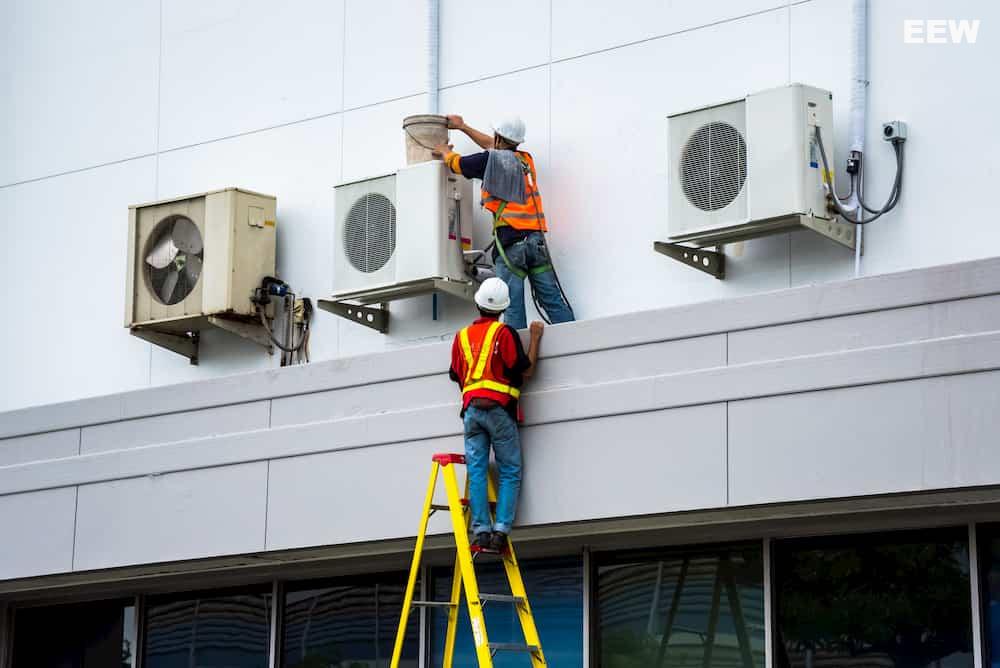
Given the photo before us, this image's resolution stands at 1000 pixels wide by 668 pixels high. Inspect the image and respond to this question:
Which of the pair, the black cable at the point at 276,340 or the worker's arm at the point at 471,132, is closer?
the worker's arm at the point at 471,132

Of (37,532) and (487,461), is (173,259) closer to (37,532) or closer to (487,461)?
(37,532)

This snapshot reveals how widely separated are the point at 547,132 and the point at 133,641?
5711 millimetres

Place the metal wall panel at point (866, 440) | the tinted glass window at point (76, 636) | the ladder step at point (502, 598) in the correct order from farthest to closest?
1. the tinted glass window at point (76, 636)
2. the ladder step at point (502, 598)
3. the metal wall panel at point (866, 440)

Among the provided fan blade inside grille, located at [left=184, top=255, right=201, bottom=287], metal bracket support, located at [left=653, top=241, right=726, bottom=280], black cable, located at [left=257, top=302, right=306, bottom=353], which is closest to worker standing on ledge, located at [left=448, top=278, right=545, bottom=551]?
metal bracket support, located at [left=653, top=241, right=726, bottom=280]

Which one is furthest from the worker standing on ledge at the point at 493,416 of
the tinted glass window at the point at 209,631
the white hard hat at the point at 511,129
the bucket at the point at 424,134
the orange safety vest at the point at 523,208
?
the tinted glass window at the point at 209,631

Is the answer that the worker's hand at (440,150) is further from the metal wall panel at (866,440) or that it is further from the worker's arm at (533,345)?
the metal wall panel at (866,440)

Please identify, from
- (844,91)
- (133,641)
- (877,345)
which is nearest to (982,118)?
(844,91)

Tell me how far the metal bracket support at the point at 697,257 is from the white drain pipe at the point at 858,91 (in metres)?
1.04

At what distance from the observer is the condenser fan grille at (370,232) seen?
14312 mm

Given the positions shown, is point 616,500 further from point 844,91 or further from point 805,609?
point 844,91

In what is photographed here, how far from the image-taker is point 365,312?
48.9 feet

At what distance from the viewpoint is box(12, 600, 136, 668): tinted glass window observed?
53.2 ft

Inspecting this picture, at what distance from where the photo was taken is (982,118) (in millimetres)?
12039

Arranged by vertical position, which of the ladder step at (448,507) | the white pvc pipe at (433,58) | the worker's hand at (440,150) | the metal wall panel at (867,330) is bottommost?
the ladder step at (448,507)
